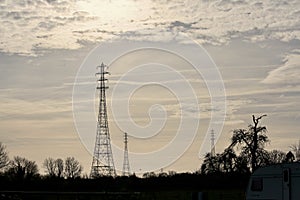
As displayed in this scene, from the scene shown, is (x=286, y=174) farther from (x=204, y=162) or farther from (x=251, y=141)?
(x=204, y=162)

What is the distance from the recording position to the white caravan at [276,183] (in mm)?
20969

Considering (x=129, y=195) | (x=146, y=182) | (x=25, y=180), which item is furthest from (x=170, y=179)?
(x=129, y=195)

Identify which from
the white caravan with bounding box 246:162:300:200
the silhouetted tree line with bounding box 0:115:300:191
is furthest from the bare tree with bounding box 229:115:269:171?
the white caravan with bounding box 246:162:300:200

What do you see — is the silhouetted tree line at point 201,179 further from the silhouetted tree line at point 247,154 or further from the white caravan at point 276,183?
the white caravan at point 276,183

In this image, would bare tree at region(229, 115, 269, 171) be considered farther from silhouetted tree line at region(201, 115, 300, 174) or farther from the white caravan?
the white caravan

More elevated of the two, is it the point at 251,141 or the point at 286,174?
the point at 251,141

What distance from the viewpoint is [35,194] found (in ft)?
147

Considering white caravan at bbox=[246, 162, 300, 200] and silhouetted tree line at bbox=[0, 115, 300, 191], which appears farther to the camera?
silhouetted tree line at bbox=[0, 115, 300, 191]

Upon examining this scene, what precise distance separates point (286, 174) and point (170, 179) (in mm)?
40388

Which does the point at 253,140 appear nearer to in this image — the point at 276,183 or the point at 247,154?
the point at 247,154

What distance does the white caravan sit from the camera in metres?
21.0

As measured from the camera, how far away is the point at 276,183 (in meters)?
21.8

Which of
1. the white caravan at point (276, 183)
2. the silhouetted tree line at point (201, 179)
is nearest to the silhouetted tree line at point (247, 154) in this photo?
the silhouetted tree line at point (201, 179)

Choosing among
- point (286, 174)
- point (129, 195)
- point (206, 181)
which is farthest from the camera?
point (206, 181)
